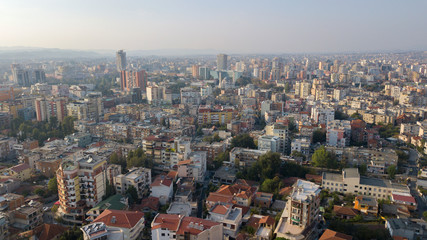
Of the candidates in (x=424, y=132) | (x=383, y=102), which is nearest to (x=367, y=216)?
(x=424, y=132)

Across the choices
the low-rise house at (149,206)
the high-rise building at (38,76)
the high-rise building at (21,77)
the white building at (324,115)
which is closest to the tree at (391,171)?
the white building at (324,115)

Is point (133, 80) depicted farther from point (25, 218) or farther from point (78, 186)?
point (25, 218)

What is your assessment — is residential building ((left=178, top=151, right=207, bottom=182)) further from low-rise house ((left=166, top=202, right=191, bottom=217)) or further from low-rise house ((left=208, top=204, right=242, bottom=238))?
low-rise house ((left=208, top=204, right=242, bottom=238))

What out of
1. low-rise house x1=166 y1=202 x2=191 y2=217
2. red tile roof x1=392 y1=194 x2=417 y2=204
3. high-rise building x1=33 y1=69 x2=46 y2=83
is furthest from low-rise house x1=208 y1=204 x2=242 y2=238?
high-rise building x1=33 y1=69 x2=46 y2=83

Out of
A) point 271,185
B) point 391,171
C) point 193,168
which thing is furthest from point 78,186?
point 391,171

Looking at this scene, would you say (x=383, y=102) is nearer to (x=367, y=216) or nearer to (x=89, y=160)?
(x=367, y=216)

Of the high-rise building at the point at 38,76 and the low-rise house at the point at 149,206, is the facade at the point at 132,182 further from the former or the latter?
the high-rise building at the point at 38,76

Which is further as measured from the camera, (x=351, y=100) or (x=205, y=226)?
(x=351, y=100)
